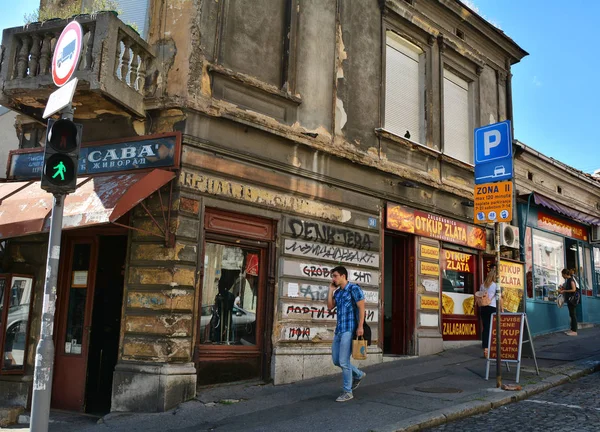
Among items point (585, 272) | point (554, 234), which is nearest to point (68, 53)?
point (554, 234)

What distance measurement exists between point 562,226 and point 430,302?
22.7ft

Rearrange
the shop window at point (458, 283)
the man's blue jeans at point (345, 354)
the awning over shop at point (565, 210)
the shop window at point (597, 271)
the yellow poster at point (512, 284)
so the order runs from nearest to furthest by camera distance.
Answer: the man's blue jeans at point (345, 354), the shop window at point (458, 283), the yellow poster at point (512, 284), the awning over shop at point (565, 210), the shop window at point (597, 271)

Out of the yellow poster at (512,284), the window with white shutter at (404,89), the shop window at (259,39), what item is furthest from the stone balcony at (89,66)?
the yellow poster at (512,284)

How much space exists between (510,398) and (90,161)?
711cm

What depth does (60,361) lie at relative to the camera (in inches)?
343

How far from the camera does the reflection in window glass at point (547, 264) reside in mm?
15297

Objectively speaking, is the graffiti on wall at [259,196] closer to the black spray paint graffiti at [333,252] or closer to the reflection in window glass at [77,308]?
the black spray paint graffiti at [333,252]

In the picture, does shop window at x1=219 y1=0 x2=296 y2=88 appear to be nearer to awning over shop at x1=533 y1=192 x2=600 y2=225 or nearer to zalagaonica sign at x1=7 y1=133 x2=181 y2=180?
zalagaonica sign at x1=7 y1=133 x2=181 y2=180

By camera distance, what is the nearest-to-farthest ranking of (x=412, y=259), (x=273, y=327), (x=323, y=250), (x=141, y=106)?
(x=141, y=106) → (x=273, y=327) → (x=323, y=250) → (x=412, y=259)

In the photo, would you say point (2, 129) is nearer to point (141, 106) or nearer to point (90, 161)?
point (90, 161)

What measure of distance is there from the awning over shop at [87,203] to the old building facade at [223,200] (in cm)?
3

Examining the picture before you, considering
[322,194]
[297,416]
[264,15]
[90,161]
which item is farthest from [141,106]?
[297,416]

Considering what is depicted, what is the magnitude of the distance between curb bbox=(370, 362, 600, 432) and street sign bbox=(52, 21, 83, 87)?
514 centimetres

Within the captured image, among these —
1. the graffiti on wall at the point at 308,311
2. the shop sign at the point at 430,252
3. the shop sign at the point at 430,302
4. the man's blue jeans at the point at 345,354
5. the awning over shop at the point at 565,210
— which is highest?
the awning over shop at the point at 565,210
